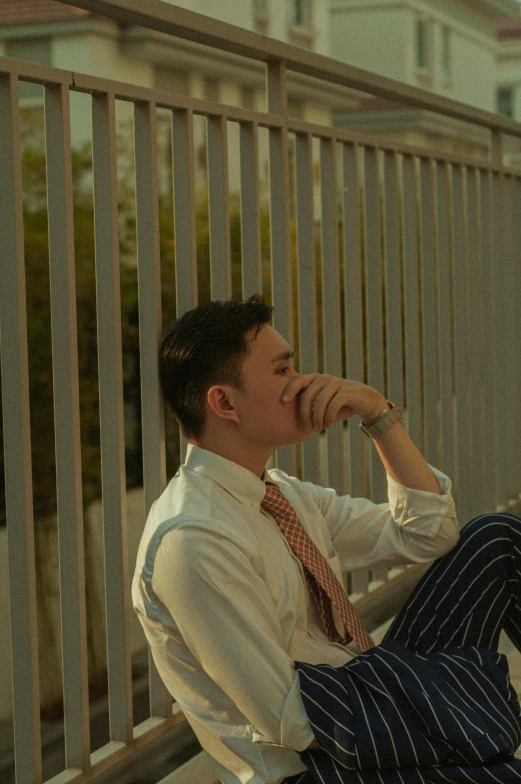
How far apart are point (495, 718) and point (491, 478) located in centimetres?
211

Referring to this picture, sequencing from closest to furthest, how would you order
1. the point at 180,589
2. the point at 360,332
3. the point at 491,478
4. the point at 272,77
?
1. the point at 180,589
2. the point at 272,77
3. the point at 360,332
4. the point at 491,478

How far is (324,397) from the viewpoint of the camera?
187 centimetres

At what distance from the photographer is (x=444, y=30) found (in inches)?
1228

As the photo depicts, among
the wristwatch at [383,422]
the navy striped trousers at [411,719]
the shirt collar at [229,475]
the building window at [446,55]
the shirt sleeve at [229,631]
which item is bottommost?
A: the navy striped trousers at [411,719]

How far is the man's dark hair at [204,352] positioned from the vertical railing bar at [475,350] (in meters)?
1.76

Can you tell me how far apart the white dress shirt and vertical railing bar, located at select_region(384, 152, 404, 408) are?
1.20 metres

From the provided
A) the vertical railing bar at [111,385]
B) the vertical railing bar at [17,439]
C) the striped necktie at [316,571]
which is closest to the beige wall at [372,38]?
the vertical railing bar at [111,385]

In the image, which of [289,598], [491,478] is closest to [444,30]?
[491,478]

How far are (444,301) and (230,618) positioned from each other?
192cm

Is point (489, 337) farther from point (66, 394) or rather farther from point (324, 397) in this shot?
point (66, 394)

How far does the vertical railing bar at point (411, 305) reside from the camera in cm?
304

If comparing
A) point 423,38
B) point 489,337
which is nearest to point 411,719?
point 489,337

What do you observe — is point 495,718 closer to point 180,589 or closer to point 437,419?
point 180,589

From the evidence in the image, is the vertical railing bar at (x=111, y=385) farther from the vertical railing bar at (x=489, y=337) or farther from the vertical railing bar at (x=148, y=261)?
the vertical railing bar at (x=489, y=337)
